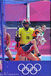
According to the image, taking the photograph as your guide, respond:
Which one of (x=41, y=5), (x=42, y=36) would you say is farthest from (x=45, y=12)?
(x=42, y=36)

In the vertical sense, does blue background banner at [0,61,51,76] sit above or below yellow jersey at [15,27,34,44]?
below

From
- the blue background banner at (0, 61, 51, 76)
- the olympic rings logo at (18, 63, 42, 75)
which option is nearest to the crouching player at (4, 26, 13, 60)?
the blue background banner at (0, 61, 51, 76)

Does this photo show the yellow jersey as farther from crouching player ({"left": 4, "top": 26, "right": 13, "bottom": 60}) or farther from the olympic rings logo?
the olympic rings logo

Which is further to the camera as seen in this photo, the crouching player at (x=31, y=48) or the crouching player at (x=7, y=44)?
the crouching player at (x=31, y=48)

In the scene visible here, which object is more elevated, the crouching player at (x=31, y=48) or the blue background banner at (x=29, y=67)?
the crouching player at (x=31, y=48)

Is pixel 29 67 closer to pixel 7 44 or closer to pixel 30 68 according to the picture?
pixel 30 68

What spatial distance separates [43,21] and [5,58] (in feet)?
4.26

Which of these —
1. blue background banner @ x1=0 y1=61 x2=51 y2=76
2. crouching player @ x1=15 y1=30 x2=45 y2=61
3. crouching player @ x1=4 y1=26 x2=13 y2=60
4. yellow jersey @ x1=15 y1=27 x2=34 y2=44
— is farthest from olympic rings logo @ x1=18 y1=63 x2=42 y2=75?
yellow jersey @ x1=15 y1=27 x2=34 y2=44

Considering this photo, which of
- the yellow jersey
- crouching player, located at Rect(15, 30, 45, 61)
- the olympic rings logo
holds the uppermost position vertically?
the yellow jersey

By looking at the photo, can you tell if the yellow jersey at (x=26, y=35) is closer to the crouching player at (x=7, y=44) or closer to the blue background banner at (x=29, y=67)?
the crouching player at (x=7, y=44)

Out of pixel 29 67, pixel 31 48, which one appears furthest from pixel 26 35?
pixel 29 67

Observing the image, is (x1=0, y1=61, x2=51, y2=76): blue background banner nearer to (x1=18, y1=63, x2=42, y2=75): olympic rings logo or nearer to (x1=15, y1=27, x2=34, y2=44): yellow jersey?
(x1=18, y1=63, x2=42, y2=75): olympic rings logo

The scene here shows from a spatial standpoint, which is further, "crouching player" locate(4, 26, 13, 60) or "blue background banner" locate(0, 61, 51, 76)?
"blue background banner" locate(0, 61, 51, 76)

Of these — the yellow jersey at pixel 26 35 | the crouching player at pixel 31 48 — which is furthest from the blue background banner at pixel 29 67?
the yellow jersey at pixel 26 35
